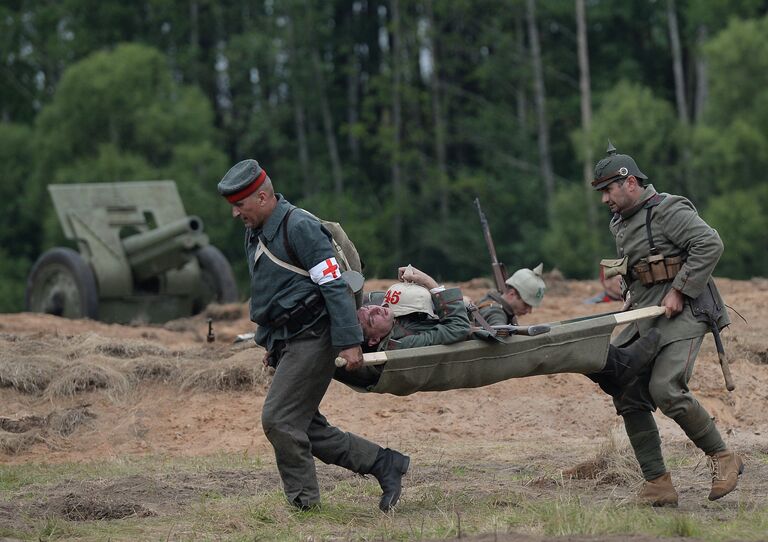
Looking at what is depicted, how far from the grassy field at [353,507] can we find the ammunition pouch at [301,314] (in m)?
1.05

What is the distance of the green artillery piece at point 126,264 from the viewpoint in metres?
19.3

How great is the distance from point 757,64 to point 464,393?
21.6m

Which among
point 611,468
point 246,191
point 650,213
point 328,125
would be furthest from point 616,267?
point 328,125

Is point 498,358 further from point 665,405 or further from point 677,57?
point 677,57

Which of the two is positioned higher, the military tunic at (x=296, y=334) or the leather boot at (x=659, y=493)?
the military tunic at (x=296, y=334)

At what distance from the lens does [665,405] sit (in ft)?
26.7

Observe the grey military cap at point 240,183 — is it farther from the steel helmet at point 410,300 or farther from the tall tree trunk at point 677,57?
the tall tree trunk at point 677,57

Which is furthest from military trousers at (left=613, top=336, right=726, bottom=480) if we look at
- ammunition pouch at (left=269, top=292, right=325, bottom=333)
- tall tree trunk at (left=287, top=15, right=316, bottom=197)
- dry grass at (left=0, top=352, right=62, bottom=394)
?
tall tree trunk at (left=287, top=15, right=316, bottom=197)

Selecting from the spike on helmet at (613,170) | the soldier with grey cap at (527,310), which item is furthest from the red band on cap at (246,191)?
the spike on helmet at (613,170)

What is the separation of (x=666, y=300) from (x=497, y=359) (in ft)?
3.36

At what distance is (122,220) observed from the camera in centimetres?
2027

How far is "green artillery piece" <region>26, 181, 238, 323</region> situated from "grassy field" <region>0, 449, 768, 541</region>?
9.12 meters

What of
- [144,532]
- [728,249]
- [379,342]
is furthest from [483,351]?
[728,249]

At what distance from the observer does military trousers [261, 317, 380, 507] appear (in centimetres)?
801
